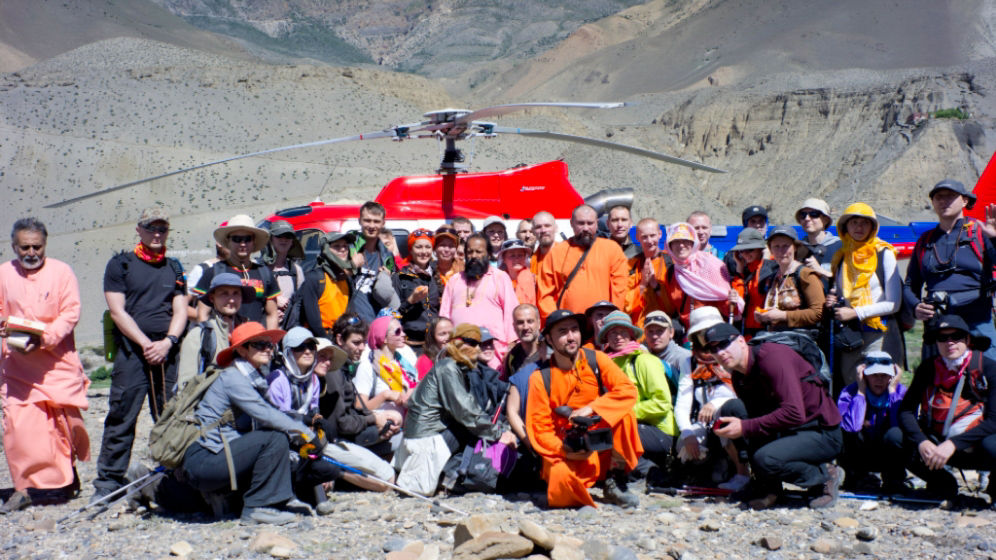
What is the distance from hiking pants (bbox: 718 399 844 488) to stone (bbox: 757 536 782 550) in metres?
0.67

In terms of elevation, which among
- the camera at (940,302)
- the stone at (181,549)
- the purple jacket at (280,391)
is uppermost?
the camera at (940,302)

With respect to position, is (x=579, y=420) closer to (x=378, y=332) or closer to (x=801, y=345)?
(x=801, y=345)

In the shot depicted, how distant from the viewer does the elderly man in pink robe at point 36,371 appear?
236 inches

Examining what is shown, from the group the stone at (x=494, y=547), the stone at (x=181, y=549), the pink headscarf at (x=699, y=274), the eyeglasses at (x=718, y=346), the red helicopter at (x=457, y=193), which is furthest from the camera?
the red helicopter at (x=457, y=193)

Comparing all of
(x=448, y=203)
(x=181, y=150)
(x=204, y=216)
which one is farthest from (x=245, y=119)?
(x=448, y=203)

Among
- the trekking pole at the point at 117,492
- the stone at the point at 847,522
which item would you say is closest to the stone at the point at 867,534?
the stone at the point at 847,522

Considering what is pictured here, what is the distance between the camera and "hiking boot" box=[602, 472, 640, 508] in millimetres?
5664

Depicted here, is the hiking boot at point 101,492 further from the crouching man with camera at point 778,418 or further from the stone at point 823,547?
the stone at point 823,547

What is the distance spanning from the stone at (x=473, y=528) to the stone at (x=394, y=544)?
328 millimetres

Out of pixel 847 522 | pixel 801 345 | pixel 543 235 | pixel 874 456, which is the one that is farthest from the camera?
pixel 543 235

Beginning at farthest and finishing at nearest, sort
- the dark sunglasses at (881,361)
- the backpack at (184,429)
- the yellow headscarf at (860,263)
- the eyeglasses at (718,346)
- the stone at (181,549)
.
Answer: the yellow headscarf at (860,263) < the dark sunglasses at (881,361) < the eyeglasses at (718,346) < the backpack at (184,429) < the stone at (181,549)

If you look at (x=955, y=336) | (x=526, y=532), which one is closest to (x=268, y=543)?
(x=526, y=532)

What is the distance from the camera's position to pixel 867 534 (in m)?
4.96

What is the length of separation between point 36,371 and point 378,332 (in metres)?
2.46
